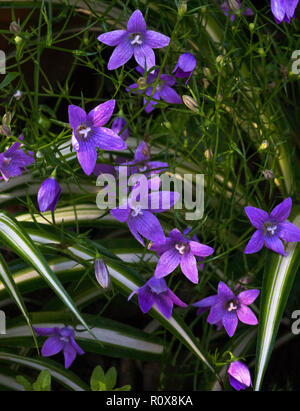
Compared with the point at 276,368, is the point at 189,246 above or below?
above

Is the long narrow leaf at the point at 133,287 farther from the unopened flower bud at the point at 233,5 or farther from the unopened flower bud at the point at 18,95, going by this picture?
the unopened flower bud at the point at 233,5

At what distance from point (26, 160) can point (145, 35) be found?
0.71ft

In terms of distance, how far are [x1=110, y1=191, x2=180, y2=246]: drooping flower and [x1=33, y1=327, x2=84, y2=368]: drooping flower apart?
10.0 inches

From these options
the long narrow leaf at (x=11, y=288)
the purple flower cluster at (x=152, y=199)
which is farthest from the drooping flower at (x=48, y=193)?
the long narrow leaf at (x=11, y=288)

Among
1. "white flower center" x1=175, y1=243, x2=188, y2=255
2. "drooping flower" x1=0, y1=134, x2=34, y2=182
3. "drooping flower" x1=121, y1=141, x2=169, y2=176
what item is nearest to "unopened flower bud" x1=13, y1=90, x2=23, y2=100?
"drooping flower" x1=0, y1=134, x2=34, y2=182

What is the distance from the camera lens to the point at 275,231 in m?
0.68

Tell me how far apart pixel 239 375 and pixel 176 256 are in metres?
0.19

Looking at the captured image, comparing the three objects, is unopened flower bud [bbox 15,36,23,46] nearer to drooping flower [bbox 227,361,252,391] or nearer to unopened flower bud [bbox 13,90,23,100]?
unopened flower bud [bbox 13,90,23,100]

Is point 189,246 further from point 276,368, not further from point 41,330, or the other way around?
point 276,368

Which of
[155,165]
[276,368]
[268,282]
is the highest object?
[155,165]

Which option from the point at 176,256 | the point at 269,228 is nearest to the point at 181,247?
the point at 176,256

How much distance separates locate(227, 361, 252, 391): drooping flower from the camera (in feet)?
2.31

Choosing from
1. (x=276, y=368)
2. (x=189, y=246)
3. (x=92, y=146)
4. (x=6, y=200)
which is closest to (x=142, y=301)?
(x=189, y=246)

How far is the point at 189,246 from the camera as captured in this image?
639 mm
